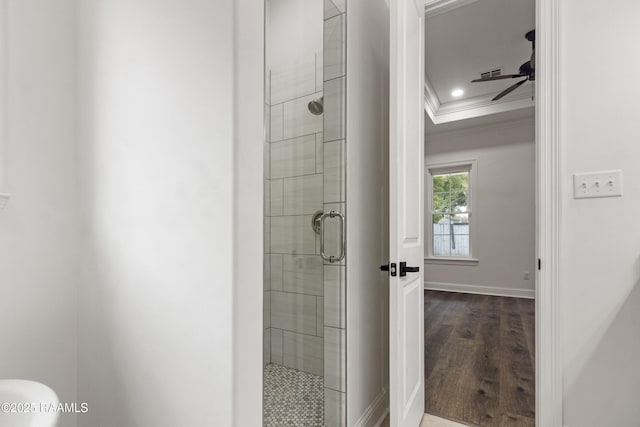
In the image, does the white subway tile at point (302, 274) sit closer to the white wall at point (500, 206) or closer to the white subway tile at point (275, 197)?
the white subway tile at point (275, 197)

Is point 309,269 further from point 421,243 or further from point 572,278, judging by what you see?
point 572,278

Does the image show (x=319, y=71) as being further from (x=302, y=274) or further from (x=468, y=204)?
(x=468, y=204)

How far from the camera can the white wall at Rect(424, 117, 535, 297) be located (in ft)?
16.9

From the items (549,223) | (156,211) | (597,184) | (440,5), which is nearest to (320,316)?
(156,211)

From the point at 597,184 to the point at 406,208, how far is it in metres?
0.89

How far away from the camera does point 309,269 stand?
178cm

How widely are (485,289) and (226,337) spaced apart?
573cm

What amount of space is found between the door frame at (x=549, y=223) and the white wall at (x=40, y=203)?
204cm

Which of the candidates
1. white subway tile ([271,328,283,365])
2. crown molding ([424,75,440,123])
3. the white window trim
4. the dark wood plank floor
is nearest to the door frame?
the dark wood plank floor

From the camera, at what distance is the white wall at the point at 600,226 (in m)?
1.46

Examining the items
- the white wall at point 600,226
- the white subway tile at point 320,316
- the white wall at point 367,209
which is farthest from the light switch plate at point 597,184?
the white subway tile at point 320,316

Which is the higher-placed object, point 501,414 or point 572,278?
point 572,278

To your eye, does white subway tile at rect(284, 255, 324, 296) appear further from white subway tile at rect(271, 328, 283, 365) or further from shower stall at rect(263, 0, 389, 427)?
white subway tile at rect(271, 328, 283, 365)

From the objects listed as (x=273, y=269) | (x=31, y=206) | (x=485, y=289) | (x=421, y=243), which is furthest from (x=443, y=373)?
(x=485, y=289)
